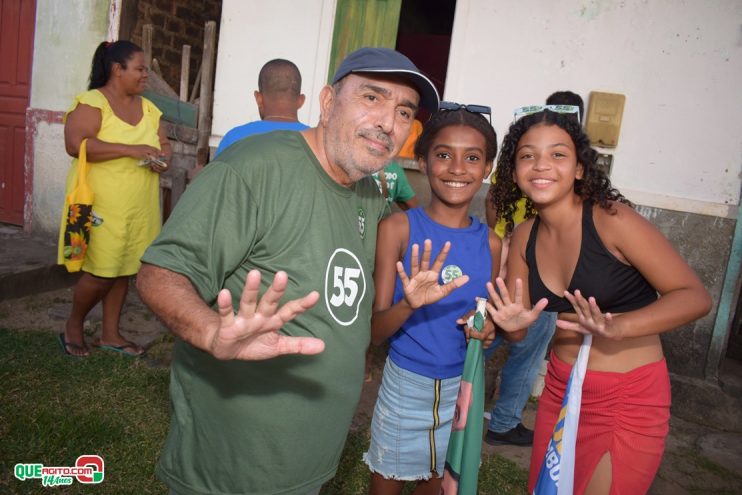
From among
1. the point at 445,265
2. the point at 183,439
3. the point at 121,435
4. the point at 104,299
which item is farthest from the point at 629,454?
the point at 104,299

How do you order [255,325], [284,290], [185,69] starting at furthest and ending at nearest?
1. [185,69]
2. [284,290]
3. [255,325]

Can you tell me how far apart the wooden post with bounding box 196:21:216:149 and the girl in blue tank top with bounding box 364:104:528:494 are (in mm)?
4526

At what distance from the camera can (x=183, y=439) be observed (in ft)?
5.08

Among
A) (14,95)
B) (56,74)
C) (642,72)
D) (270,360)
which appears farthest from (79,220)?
(642,72)

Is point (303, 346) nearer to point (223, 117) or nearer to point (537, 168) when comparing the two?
point (537, 168)

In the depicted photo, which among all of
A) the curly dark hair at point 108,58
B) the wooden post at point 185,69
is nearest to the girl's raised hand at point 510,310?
the curly dark hair at point 108,58

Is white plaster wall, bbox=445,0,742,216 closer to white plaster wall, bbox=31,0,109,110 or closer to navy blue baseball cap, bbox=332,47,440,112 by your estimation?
navy blue baseball cap, bbox=332,47,440,112

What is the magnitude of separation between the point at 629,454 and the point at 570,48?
386 centimetres

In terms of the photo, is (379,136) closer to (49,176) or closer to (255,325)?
(255,325)

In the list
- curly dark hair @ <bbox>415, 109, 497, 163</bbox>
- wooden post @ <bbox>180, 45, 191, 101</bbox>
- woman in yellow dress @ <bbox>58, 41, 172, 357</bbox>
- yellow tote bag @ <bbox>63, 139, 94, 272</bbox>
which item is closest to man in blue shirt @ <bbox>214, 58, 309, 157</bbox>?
woman in yellow dress @ <bbox>58, 41, 172, 357</bbox>

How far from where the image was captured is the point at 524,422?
13.1ft

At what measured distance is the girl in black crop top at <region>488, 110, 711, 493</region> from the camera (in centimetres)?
190

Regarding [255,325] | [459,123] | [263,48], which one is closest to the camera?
[255,325]

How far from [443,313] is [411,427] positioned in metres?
0.49
